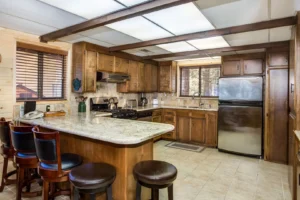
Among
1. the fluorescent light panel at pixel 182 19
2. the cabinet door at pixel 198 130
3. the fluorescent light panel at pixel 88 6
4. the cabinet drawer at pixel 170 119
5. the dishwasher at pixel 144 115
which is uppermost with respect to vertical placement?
the fluorescent light panel at pixel 182 19

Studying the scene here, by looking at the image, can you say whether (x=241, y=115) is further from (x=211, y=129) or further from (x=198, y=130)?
(x=198, y=130)

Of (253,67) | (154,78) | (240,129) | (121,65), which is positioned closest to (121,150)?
(121,65)

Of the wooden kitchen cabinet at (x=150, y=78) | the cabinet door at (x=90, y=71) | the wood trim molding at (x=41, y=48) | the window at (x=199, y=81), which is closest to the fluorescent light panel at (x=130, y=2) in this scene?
the cabinet door at (x=90, y=71)

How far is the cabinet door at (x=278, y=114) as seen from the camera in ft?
11.6

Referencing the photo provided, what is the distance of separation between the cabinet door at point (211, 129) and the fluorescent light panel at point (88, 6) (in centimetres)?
341

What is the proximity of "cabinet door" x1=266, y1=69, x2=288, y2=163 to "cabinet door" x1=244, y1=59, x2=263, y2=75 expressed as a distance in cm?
62

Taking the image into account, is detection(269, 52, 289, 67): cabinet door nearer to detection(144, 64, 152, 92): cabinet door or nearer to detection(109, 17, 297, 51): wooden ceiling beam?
detection(109, 17, 297, 51): wooden ceiling beam

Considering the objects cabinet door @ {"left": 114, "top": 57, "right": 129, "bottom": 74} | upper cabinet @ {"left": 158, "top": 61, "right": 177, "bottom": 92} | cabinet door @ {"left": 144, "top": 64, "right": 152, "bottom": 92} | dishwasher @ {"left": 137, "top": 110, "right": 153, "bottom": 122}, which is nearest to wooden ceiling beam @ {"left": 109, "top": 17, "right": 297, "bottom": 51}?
cabinet door @ {"left": 114, "top": 57, "right": 129, "bottom": 74}

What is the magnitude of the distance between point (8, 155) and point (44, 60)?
174 centimetres

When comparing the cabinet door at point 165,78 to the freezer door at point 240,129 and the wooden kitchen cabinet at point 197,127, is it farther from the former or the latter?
the freezer door at point 240,129

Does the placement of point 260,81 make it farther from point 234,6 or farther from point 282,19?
point 234,6

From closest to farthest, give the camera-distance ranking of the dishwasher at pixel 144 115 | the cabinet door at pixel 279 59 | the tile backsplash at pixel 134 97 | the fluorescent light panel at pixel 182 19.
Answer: the fluorescent light panel at pixel 182 19 < the cabinet door at pixel 279 59 < the tile backsplash at pixel 134 97 < the dishwasher at pixel 144 115

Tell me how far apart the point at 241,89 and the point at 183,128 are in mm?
1731

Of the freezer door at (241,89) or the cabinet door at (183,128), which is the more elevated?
the freezer door at (241,89)
